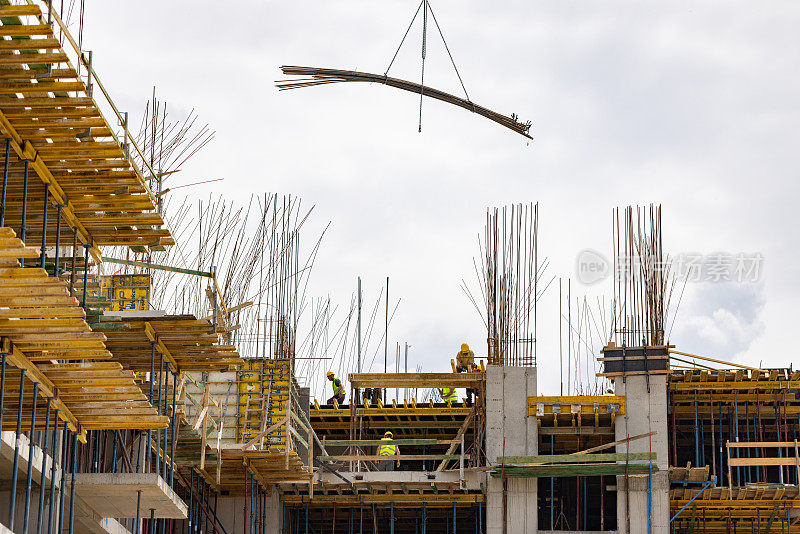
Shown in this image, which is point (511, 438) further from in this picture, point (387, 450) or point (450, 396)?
point (450, 396)

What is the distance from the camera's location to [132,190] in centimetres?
2028

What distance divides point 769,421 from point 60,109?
21.8m

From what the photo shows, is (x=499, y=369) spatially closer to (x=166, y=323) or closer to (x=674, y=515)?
(x=674, y=515)

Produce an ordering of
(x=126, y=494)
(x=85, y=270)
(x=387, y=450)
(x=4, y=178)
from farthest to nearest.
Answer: (x=387, y=450) → (x=126, y=494) → (x=85, y=270) → (x=4, y=178)

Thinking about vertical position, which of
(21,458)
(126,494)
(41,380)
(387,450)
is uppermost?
(41,380)

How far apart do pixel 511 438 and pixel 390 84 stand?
35.3ft

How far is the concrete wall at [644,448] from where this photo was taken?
29.6 metres

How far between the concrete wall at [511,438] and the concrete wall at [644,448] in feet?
6.29

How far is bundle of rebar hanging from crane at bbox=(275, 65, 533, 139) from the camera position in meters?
22.2

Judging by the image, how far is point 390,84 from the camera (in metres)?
22.7

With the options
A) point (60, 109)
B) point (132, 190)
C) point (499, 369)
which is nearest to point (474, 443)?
point (499, 369)

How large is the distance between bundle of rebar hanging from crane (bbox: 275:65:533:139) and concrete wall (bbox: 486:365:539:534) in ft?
32.4

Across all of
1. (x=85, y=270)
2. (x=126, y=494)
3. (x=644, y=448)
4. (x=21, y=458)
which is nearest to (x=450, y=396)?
(x=644, y=448)

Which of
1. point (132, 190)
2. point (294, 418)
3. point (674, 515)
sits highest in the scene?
point (132, 190)
